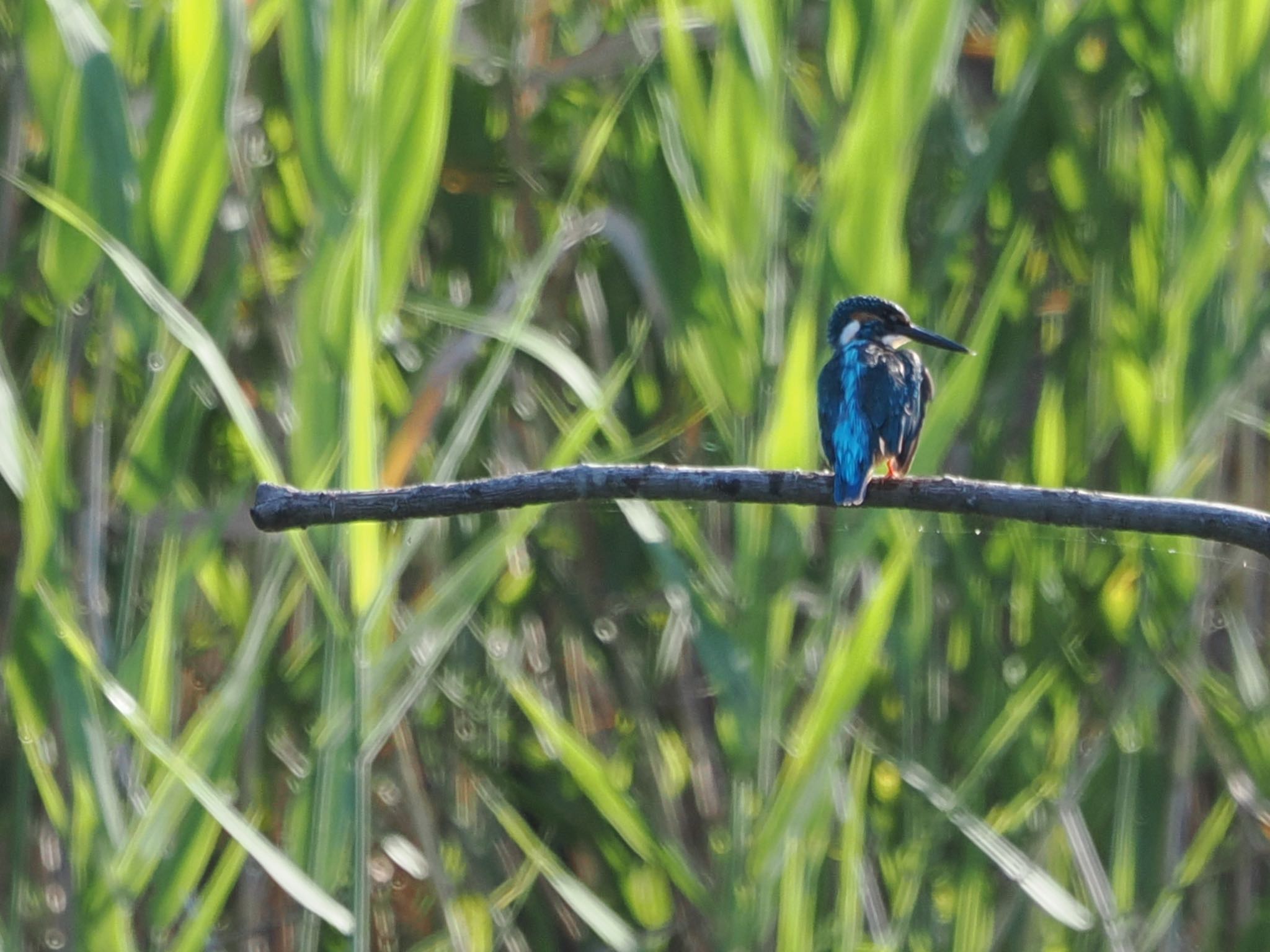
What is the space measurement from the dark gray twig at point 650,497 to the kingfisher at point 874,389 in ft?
1.46

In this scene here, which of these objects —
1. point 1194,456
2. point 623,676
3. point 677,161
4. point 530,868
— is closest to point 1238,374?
point 1194,456

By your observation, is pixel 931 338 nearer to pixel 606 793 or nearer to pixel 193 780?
pixel 606 793

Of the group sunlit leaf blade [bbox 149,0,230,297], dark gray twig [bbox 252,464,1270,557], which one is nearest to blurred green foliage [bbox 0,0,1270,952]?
sunlit leaf blade [bbox 149,0,230,297]

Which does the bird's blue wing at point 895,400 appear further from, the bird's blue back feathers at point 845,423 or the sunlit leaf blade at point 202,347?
the sunlit leaf blade at point 202,347

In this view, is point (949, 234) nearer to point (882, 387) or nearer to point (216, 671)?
point (882, 387)

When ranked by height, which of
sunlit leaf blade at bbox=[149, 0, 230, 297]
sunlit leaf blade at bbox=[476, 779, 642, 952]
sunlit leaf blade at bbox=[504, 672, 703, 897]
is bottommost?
sunlit leaf blade at bbox=[476, 779, 642, 952]

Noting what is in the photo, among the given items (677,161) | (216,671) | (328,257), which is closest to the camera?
(328,257)

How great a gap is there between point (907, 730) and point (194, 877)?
0.64 m

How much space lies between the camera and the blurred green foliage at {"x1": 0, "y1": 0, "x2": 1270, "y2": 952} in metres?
1.29

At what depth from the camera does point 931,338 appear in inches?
56.9

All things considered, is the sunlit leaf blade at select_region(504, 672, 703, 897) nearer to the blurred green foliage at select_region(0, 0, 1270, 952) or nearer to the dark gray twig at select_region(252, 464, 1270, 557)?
the blurred green foliage at select_region(0, 0, 1270, 952)

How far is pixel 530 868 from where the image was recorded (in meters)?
1.56

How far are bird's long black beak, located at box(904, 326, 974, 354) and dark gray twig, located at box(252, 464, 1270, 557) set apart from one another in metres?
A: 0.56

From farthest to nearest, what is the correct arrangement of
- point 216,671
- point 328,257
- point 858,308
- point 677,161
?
1. point 216,671
2. point 858,308
3. point 677,161
4. point 328,257
